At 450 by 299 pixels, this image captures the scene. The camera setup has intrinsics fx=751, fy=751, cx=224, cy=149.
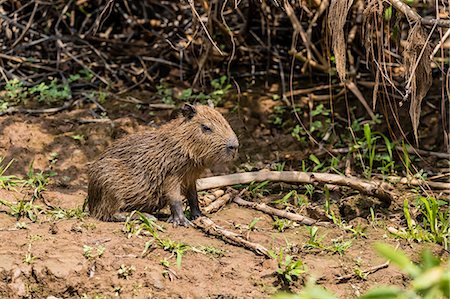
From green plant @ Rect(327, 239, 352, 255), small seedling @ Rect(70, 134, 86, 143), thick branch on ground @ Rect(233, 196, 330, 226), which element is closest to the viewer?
green plant @ Rect(327, 239, 352, 255)

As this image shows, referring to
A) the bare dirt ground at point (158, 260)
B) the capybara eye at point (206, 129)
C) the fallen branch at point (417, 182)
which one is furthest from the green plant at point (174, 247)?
the fallen branch at point (417, 182)

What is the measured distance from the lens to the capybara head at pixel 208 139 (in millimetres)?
4902

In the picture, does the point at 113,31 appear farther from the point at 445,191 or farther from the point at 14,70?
the point at 445,191

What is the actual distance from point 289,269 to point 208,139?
111 centimetres

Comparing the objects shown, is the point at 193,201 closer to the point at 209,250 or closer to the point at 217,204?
the point at 217,204

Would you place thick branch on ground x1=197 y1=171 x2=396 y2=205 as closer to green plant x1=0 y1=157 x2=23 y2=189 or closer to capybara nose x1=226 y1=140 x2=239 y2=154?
capybara nose x1=226 y1=140 x2=239 y2=154

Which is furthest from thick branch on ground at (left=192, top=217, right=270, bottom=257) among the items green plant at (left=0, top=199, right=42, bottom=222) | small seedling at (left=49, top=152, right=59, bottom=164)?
small seedling at (left=49, top=152, right=59, bottom=164)

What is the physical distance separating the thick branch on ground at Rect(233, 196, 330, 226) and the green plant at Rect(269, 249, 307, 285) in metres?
0.89

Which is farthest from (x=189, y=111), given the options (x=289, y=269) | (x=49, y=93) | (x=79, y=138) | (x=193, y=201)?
(x=49, y=93)

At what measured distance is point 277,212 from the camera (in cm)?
531

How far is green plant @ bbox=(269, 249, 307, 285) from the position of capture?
13.8ft

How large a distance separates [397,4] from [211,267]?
6.51 feet

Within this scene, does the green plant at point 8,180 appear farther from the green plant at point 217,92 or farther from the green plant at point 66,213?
the green plant at point 217,92

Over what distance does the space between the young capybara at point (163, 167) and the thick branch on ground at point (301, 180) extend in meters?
0.64
